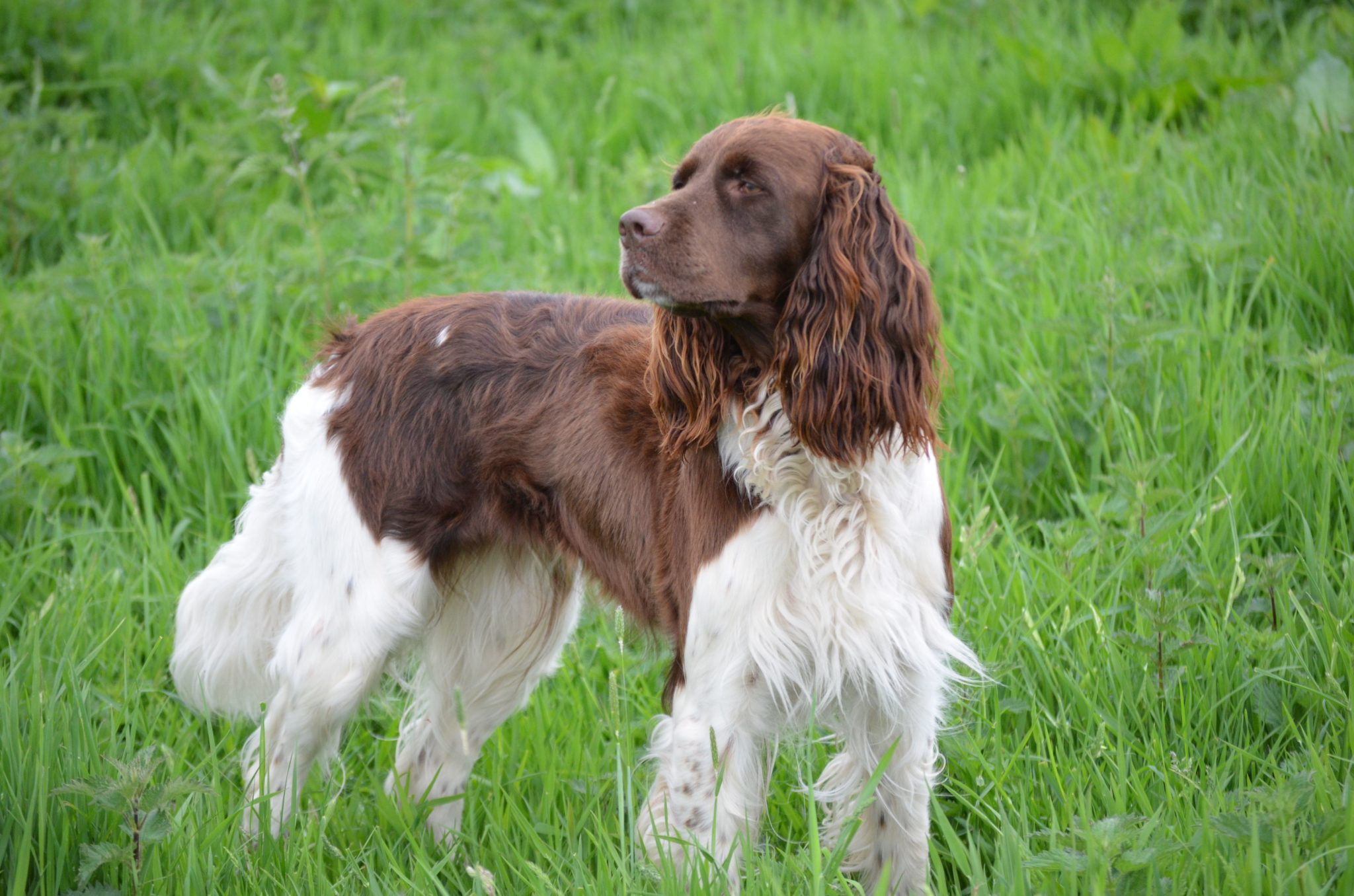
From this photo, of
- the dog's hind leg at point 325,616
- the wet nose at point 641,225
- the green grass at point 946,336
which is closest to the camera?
the wet nose at point 641,225

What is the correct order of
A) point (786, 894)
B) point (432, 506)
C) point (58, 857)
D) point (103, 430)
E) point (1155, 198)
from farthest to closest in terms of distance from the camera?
point (1155, 198) < point (103, 430) < point (432, 506) < point (58, 857) < point (786, 894)

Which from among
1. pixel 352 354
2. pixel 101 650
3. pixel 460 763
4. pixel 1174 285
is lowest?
pixel 460 763

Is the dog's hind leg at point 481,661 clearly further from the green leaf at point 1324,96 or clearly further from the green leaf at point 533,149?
the green leaf at point 1324,96

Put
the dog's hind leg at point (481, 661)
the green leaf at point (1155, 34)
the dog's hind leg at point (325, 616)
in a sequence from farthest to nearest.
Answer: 1. the green leaf at point (1155, 34)
2. the dog's hind leg at point (481, 661)
3. the dog's hind leg at point (325, 616)

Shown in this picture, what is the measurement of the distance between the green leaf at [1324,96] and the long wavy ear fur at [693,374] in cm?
344

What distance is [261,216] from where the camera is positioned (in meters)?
5.71

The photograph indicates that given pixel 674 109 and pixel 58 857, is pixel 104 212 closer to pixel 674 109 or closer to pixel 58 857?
pixel 674 109

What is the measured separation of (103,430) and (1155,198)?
3.86 m

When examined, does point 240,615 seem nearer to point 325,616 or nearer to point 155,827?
→ point 325,616

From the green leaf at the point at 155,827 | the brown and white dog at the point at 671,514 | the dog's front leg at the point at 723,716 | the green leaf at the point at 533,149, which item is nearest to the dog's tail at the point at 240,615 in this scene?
the brown and white dog at the point at 671,514

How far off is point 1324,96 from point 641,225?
3.95 meters

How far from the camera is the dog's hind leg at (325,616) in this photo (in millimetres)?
3094

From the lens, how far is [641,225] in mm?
2486

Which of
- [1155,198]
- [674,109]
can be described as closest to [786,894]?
[1155,198]
